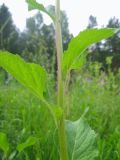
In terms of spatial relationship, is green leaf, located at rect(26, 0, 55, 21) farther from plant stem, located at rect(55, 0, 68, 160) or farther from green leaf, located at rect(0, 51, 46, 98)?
Answer: green leaf, located at rect(0, 51, 46, 98)

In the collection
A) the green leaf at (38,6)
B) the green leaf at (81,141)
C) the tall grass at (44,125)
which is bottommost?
the tall grass at (44,125)

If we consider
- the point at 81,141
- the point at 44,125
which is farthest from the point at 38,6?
the point at 44,125

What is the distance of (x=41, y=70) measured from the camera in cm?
86

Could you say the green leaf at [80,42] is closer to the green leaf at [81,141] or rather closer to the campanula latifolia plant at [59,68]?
the campanula latifolia plant at [59,68]

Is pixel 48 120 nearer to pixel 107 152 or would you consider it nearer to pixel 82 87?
pixel 107 152

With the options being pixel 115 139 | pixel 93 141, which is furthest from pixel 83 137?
pixel 115 139

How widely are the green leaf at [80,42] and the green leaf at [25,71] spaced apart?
82 mm

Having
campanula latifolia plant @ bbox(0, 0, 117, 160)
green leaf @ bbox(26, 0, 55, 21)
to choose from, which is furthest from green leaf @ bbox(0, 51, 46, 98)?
green leaf @ bbox(26, 0, 55, 21)

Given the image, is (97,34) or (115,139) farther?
(115,139)

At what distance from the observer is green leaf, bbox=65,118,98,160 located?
1025 mm

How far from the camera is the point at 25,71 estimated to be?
850mm

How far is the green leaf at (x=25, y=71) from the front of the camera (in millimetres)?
828

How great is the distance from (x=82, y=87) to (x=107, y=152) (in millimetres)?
2645

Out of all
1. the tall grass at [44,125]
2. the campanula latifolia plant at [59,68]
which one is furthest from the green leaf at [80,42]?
the tall grass at [44,125]
